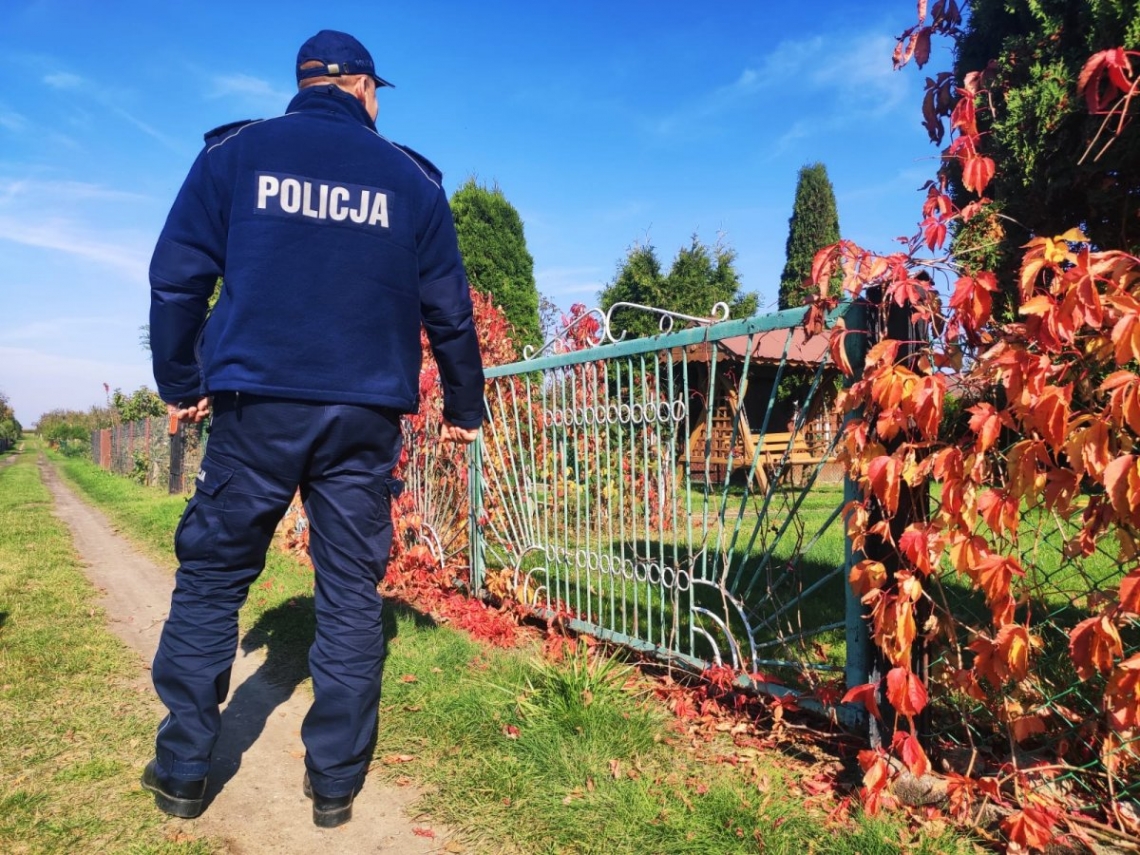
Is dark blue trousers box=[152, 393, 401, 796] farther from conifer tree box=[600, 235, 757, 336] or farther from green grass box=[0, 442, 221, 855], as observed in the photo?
conifer tree box=[600, 235, 757, 336]

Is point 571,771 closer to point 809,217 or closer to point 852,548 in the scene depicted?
point 852,548

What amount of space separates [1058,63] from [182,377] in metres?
3.29

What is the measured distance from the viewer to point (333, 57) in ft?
7.77

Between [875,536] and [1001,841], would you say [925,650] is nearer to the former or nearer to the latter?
[875,536]

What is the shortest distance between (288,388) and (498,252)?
10.3m

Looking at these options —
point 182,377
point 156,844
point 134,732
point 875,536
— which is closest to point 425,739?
point 156,844

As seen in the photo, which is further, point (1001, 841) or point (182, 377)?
point (182, 377)

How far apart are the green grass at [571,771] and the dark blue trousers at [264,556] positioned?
1.26 ft

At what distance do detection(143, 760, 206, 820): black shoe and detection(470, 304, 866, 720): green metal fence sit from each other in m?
1.63

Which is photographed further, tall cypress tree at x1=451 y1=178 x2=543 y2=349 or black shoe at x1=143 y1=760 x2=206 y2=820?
tall cypress tree at x1=451 y1=178 x2=543 y2=349

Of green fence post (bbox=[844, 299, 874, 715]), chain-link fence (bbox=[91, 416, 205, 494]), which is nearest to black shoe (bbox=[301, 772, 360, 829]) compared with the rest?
green fence post (bbox=[844, 299, 874, 715])

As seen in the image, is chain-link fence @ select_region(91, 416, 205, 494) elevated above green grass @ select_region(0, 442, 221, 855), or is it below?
above

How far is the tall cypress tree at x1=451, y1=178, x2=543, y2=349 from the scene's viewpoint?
1181 cm

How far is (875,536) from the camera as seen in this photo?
2.10 meters
